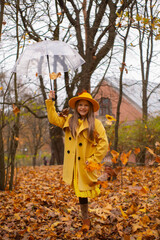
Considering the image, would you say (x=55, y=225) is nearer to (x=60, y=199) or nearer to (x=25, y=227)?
(x=25, y=227)

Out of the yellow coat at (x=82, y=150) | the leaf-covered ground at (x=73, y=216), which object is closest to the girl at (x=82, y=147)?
the yellow coat at (x=82, y=150)

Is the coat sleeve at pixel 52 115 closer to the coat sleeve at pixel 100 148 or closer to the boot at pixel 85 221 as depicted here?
the coat sleeve at pixel 100 148

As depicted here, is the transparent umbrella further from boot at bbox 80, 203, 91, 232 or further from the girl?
boot at bbox 80, 203, 91, 232

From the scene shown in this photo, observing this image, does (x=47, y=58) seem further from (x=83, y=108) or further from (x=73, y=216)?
(x=73, y=216)

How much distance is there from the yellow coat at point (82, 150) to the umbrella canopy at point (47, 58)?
0.86m

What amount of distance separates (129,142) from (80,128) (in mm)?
8004

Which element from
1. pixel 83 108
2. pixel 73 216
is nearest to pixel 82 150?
pixel 83 108

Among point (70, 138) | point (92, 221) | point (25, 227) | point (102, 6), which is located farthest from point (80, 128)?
point (102, 6)

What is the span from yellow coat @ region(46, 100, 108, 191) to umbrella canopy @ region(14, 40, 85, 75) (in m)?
0.86

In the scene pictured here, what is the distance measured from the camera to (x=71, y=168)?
349 centimetres

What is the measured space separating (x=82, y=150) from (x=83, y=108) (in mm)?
Answer: 641

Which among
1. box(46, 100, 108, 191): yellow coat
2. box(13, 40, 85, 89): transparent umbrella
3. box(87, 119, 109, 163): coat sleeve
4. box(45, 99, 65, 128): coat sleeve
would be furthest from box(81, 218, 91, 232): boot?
box(13, 40, 85, 89): transparent umbrella

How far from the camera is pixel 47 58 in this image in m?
3.81

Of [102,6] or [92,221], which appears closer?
[92,221]
